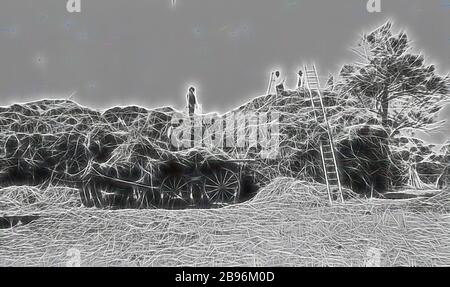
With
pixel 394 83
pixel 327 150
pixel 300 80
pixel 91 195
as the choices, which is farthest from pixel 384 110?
pixel 91 195

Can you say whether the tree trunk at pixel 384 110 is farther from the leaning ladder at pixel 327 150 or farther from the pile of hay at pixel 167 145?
the leaning ladder at pixel 327 150

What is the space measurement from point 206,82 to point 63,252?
1.64m

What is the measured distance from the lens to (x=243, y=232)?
9.87 ft

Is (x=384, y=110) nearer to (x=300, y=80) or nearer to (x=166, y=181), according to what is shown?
(x=300, y=80)

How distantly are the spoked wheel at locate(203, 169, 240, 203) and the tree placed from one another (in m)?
1.05

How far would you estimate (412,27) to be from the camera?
2924 mm

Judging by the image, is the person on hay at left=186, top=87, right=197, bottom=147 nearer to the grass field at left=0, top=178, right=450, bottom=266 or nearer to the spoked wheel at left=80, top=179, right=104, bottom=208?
the grass field at left=0, top=178, right=450, bottom=266

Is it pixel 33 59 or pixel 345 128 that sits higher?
pixel 33 59

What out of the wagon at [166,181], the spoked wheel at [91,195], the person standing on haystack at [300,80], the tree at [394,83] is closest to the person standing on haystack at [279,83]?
the person standing on haystack at [300,80]

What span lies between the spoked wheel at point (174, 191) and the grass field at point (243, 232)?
3.0 inches

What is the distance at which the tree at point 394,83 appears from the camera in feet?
9.62

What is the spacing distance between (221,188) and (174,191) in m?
0.35
